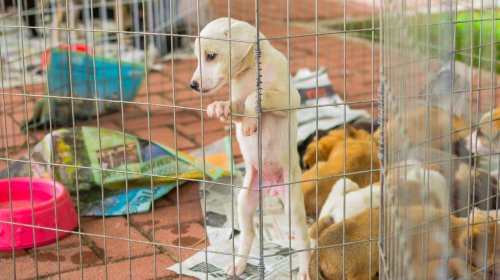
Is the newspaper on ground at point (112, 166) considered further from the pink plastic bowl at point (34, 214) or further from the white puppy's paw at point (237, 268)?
the white puppy's paw at point (237, 268)

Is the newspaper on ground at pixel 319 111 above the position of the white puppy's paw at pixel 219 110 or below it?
below

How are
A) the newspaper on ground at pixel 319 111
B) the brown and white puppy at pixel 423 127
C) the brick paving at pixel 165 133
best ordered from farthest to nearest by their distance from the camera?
1. the newspaper on ground at pixel 319 111
2. the brick paving at pixel 165 133
3. the brown and white puppy at pixel 423 127

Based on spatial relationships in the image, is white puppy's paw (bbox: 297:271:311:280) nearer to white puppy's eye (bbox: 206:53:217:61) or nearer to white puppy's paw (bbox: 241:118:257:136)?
white puppy's paw (bbox: 241:118:257:136)

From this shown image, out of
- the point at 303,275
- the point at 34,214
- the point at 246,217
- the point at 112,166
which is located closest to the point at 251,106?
the point at 246,217

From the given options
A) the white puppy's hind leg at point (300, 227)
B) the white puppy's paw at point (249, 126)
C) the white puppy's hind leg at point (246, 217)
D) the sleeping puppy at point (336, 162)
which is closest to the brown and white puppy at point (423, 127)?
the white puppy's paw at point (249, 126)

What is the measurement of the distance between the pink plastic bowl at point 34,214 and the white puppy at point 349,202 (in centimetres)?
80

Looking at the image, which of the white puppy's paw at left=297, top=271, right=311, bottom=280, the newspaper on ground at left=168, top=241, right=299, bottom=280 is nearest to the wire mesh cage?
the white puppy's paw at left=297, top=271, right=311, bottom=280

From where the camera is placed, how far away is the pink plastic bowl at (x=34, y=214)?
2588 mm

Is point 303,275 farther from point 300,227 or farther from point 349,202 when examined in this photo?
point 349,202

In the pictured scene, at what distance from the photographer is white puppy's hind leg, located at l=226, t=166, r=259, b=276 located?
2387mm

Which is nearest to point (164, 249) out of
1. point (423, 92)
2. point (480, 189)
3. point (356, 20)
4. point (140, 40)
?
point (480, 189)

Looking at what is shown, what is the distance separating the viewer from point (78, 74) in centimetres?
382

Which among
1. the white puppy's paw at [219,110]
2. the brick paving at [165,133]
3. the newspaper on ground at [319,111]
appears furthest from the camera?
the newspaper on ground at [319,111]

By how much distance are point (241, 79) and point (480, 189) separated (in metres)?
0.76
